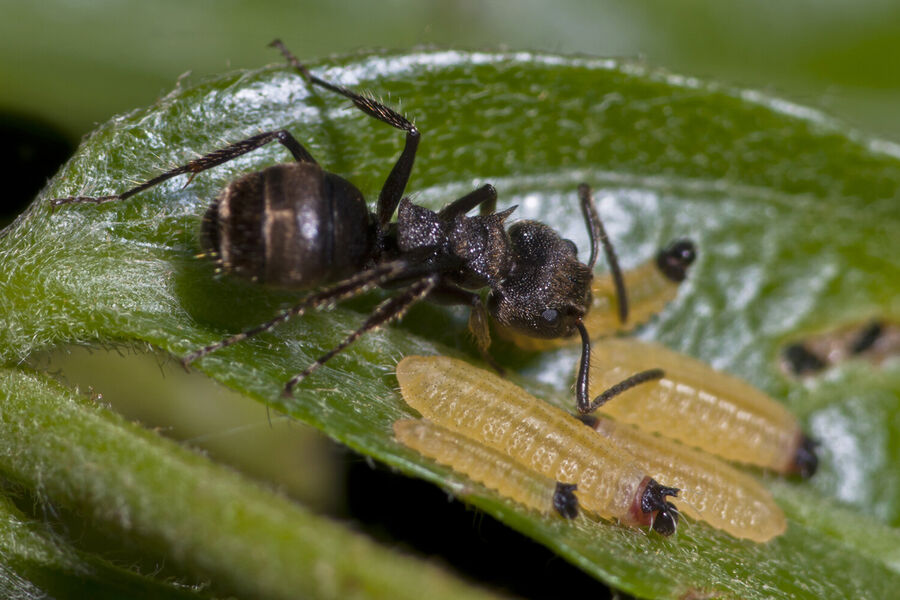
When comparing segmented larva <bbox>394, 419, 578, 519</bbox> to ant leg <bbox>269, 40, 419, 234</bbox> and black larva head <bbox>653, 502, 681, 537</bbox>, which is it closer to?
black larva head <bbox>653, 502, 681, 537</bbox>

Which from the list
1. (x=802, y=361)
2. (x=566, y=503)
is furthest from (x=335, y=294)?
(x=802, y=361)

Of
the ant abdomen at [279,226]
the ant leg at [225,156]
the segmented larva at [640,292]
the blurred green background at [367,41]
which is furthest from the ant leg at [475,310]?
the blurred green background at [367,41]

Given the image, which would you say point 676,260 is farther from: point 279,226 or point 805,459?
point 279,226

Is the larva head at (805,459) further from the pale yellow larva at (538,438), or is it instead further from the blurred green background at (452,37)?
the blurred green background at (452,37)

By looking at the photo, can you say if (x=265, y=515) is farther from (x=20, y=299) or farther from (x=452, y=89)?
(x=452, y=89)

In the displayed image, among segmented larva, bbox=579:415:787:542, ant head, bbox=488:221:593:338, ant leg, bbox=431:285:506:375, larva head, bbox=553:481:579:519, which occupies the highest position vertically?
ant head, bbox=488:221:593:338

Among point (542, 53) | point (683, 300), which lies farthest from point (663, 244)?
point (542, 53)

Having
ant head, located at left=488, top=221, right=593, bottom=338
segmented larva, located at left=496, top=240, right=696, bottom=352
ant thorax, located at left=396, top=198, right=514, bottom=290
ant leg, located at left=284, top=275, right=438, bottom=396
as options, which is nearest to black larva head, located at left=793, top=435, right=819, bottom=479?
segmented larva, located at left=496, top=240, right=696, bottom=352
